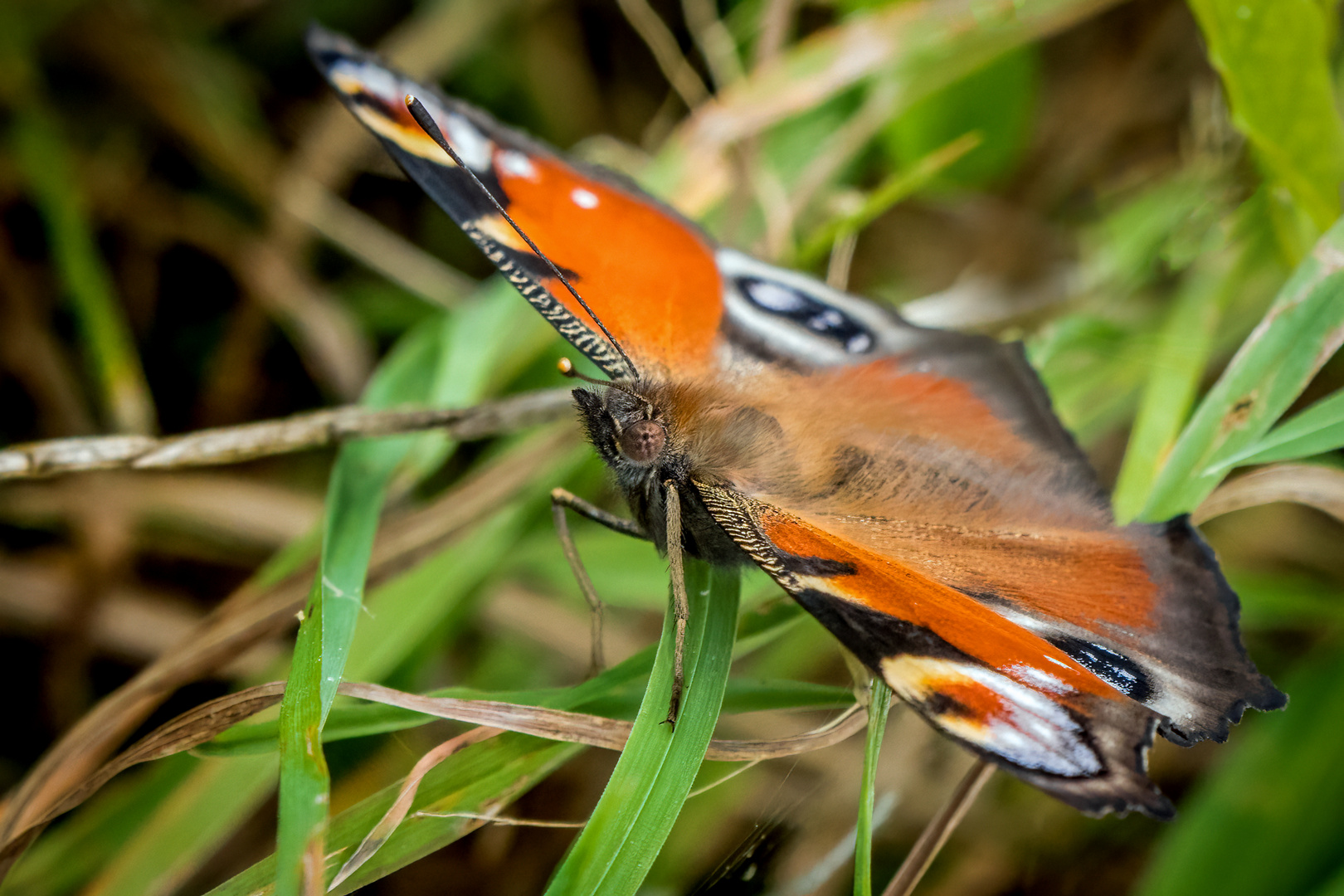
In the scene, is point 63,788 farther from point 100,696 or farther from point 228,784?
point 100,696

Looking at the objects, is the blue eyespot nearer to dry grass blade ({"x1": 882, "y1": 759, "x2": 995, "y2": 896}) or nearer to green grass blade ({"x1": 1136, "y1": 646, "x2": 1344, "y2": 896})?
dry grass blade ({"x1": 882, "y1": 759, "x2": 995, "y2": 896})

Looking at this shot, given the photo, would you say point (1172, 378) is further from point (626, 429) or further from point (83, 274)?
point (83, 274)

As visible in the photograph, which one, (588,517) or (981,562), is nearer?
(981,562)

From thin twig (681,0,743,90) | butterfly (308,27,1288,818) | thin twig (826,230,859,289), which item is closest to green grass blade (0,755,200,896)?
butterfly (308,27,1288,818)

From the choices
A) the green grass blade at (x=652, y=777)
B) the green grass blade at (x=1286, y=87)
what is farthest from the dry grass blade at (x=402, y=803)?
the green grass blade at (x=1286, y=87)

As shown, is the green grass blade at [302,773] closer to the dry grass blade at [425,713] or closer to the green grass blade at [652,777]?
the dry grass blade at [425,713]

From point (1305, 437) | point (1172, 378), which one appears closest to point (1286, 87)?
point (1172, 378)
